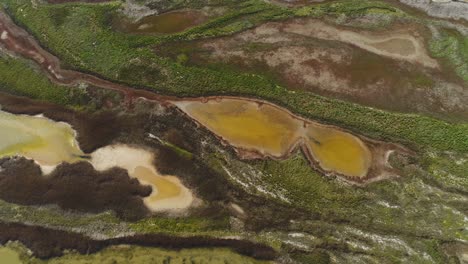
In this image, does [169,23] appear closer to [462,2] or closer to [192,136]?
[192,136]

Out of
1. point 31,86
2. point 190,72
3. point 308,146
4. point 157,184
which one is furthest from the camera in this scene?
point 31,86

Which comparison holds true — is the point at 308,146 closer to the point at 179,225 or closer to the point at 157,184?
the point at 179,225

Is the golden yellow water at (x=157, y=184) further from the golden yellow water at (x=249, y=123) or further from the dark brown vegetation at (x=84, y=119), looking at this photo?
the golden yellow water at (x=249, y=123)

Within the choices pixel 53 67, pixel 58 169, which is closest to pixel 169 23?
pixel 53 67

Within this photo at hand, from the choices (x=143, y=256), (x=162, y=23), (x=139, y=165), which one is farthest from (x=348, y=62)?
(x=143, y=256)

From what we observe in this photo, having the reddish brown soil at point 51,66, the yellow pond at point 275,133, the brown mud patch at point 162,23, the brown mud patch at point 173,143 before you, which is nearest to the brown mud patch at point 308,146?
the yellow pond at point 275,133

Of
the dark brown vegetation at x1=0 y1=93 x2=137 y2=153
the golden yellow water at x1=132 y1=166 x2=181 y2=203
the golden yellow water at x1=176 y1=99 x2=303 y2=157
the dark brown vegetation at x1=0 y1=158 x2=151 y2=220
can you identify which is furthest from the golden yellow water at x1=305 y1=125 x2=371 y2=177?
the dark brown vegetation at x1=0 y1=93 x2=137 y2=153

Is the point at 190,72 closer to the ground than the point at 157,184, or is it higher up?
higher up
